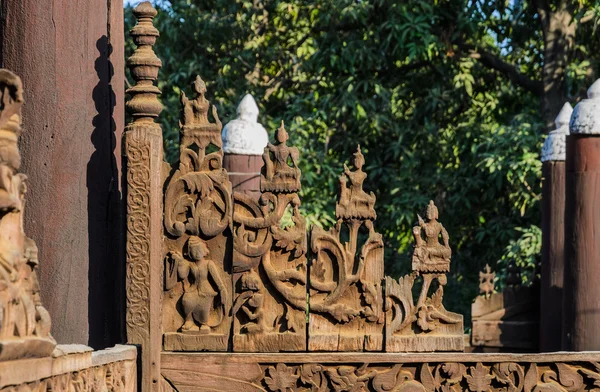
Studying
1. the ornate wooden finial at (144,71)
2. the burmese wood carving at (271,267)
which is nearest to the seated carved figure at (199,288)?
the burmese wood carving at (271,267)

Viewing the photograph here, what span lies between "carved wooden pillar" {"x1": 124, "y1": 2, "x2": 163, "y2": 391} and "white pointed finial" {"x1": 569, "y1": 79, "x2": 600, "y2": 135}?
164 inches

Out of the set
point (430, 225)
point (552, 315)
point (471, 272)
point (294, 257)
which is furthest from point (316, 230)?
point (471, 272)

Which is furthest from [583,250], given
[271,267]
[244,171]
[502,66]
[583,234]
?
[502,66]

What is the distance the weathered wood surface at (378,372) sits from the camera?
6484mm

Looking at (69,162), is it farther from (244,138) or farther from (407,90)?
(407,90)

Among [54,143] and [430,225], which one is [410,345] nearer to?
[430,225]

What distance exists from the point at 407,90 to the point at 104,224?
11642 millimetres

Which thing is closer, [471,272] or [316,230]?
[316,230]

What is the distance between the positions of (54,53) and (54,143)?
44 cm

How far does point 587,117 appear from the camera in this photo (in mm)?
9633

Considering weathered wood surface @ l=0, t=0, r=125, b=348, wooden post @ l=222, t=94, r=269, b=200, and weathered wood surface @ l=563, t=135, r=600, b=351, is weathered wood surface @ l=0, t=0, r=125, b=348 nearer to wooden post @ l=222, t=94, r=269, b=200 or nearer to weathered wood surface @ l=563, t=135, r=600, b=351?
wooden post @ l=222, t=94, r=269, b=200

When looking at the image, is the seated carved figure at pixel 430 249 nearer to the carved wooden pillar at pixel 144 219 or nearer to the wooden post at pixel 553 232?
the carved wooden pillar at pixel 144 219

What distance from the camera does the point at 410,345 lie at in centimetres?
661

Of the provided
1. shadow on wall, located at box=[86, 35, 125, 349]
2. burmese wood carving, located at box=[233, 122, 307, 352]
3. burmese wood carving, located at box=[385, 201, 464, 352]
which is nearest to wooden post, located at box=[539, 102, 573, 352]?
burmese wood carving, located at box=[385, 201, 464, 352]
